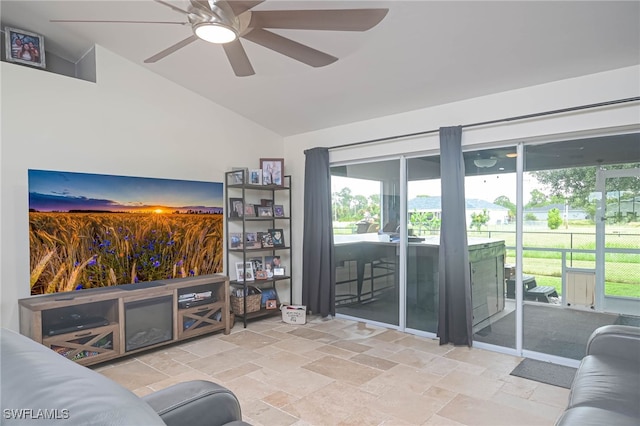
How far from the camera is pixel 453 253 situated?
3.66 metres

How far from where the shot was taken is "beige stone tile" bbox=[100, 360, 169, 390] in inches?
115

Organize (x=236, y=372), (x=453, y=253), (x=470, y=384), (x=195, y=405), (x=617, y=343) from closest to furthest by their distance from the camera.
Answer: (x=195, y=405), (x=617, y=343), (x=470, y=384), (x=236, y=372), (x=453, y=253)

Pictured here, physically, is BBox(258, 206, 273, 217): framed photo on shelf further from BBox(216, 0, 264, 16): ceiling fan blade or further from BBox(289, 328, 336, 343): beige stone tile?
BBox(216, 0, 264, 16): ceiling fan blade

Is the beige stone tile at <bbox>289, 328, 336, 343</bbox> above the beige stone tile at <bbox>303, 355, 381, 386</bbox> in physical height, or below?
below

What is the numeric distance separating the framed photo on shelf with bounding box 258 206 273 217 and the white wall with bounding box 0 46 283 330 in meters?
0.59

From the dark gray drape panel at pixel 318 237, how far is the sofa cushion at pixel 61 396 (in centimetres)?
375

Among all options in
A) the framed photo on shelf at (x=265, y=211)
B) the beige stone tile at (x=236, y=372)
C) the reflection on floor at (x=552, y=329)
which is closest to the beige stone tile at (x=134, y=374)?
the beige stone tile at (x=236, y=372)

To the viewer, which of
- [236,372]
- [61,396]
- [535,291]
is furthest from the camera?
[535,291]

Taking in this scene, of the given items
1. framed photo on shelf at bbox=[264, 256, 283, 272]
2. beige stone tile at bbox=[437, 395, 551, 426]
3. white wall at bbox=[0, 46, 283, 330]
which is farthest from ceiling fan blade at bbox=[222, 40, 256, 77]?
framed photo on shelf at bbox=[264, 256, 283, 272]

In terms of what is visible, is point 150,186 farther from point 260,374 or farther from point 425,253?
point 425,253

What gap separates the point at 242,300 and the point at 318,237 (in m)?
1.17

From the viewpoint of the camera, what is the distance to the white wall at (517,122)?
2898 millimetres

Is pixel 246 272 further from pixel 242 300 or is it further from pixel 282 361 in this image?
pixel 282 361

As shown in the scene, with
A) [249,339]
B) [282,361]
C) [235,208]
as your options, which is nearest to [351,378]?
[282,361]
